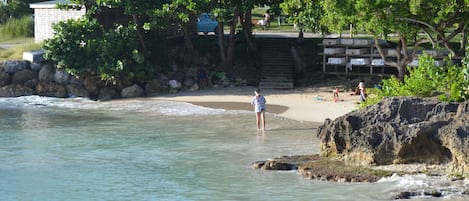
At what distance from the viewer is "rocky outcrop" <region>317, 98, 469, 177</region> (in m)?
21.6

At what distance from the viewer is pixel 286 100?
36969 millimetres

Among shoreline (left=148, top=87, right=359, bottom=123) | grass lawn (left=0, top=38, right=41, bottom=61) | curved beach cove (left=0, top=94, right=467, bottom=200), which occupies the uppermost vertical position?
grass lawn (left=0, top=38, right=41, bottom=61)

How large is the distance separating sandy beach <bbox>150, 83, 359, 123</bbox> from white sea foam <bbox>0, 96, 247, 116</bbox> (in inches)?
34.9

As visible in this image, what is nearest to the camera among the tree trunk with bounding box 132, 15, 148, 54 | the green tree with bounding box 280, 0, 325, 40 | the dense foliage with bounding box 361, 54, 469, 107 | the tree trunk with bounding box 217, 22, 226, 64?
the dense foliage with bounding box 361, 54, 469, 107

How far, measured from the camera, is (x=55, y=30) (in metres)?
39.6

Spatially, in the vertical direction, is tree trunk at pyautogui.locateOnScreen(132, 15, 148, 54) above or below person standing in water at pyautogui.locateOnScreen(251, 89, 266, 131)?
above

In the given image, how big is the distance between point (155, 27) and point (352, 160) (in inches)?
718

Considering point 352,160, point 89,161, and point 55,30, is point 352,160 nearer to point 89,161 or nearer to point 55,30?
point 89,161

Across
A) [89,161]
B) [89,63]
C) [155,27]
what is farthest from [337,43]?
[89,161]

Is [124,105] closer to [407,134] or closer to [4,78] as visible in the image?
[4,78]

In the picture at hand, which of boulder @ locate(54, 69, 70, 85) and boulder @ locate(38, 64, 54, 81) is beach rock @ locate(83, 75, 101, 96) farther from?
boulder @ locate(38, 64, 54, 81)

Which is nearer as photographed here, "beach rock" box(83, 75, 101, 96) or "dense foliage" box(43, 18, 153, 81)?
"dense foliage" box(43, 18, 153, 81)

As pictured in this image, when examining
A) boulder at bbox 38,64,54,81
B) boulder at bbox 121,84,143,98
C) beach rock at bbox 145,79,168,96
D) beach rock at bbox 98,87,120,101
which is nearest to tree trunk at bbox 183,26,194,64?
beach rock at bbox 145,79,168,96

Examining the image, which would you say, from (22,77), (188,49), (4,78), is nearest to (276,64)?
(188,49)
